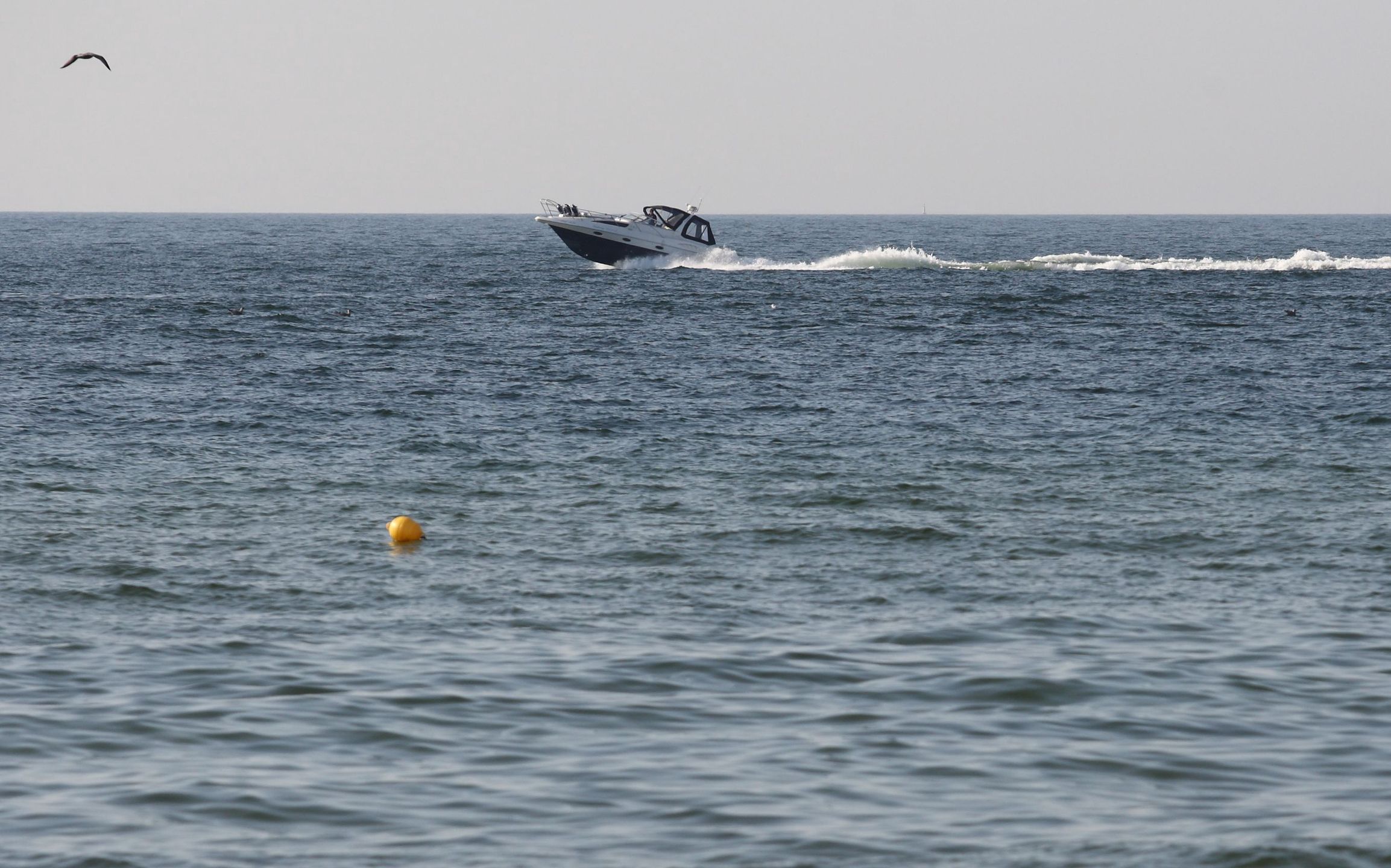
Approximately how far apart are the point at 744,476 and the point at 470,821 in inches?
525

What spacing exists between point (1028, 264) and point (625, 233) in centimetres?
2055

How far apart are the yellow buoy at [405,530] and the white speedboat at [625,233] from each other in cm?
4897

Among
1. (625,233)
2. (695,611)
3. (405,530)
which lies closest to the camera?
(695,611)

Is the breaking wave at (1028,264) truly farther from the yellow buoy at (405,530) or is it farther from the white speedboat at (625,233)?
the yellow buoy at (405,530)

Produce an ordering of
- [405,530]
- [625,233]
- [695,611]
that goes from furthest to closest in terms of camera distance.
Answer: [625,233], [405,530], [695,611]

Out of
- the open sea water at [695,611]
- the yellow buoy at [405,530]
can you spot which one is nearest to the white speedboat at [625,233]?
the open sea water at [695,611]

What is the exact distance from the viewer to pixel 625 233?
67938mm

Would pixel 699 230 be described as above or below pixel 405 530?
above

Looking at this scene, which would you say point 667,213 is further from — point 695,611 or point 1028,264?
point 695,611

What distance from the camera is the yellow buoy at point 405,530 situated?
18500 mm

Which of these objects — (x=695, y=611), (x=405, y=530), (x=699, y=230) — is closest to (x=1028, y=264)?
(x=699, y=230)

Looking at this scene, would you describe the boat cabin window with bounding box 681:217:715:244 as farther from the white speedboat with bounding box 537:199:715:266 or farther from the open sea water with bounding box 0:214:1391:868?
the open sea water with bounding box 0:214:1391:868

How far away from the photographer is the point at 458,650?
13742 mm

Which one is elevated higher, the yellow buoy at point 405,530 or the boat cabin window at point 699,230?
the boat cabin window at point 699,230
